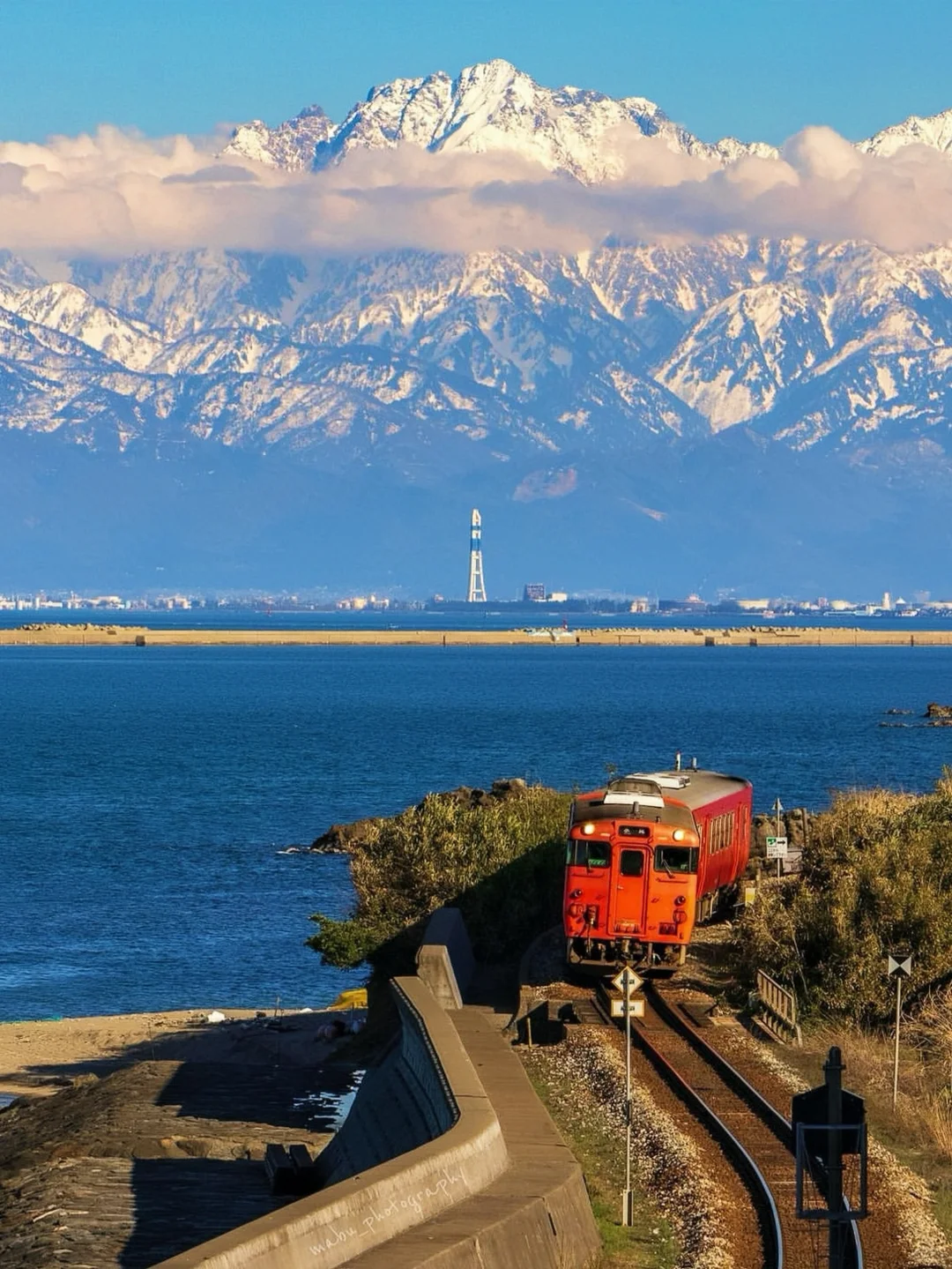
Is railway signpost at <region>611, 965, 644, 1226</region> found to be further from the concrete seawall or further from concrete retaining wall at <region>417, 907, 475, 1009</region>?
concrete retaining wall at <region>417, 907, 475, 1009</region>

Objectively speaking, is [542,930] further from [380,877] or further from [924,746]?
[924,746]

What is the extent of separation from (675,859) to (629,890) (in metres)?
0.92

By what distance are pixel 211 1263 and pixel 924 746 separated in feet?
355

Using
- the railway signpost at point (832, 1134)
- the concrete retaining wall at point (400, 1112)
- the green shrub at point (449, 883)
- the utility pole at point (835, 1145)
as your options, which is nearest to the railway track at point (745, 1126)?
the railway signpost at point (832, 1134)

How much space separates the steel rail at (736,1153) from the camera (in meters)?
18.0

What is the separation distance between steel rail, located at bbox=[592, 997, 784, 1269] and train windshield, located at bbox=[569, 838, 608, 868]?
3.33 meters

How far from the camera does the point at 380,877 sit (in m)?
41.6

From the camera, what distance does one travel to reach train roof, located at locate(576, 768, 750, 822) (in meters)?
31.8

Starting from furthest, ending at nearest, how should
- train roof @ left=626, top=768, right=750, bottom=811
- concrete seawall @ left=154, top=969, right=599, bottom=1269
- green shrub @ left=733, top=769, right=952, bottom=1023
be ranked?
train roof @ left=626, top=768, right=750, bottom=811 < green shrub @ left=733, top=769, right=952, bottom=1023 < concrete seawall @ left=154, top=969, right=599, bottom=1269

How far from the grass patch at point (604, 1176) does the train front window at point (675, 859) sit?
4.56 meters

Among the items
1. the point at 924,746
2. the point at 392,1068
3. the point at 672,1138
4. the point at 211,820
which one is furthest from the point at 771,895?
the point at 924,746

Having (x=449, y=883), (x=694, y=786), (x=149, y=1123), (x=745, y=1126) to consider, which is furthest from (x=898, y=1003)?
(x=449, y=883)

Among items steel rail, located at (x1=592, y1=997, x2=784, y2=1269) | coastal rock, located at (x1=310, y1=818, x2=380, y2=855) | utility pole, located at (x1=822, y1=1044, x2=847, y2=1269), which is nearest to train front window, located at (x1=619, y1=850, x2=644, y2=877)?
steel rail, located at (x1=592, y1=997, x2=784, y2=1269)

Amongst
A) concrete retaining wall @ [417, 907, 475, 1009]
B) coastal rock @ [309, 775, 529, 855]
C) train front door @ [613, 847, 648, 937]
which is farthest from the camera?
coastal rock @ [309, 775, 529, 855]
